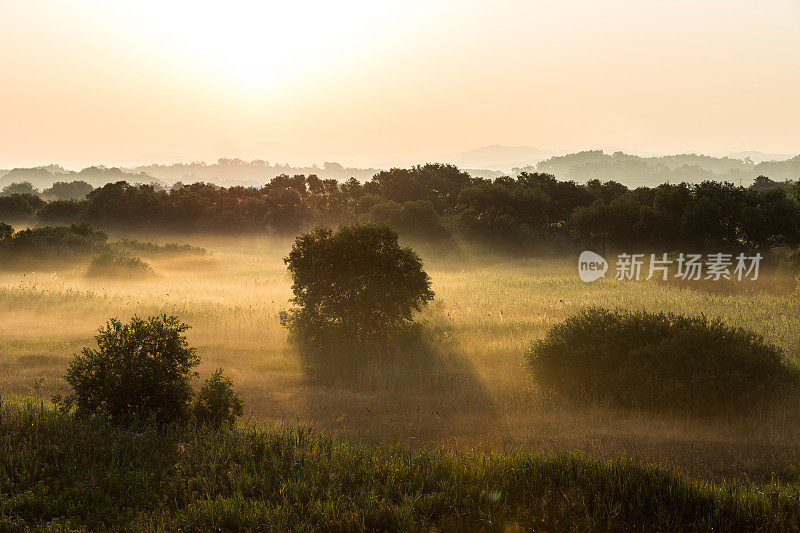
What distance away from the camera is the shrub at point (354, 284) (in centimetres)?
2014

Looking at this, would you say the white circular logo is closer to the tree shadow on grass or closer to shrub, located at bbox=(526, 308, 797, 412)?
the tree shadow on grass

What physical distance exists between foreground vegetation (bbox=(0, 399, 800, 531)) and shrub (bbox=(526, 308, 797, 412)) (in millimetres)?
5661

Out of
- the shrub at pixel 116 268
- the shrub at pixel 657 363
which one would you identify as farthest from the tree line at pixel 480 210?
the shrub at pixel 657 363

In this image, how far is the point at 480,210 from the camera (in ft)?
212

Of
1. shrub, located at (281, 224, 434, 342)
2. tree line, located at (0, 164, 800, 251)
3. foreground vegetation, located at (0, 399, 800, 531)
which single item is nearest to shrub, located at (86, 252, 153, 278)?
shrub, located at (281, 224, 434, 342)

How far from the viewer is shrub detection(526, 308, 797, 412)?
13852 millimetres

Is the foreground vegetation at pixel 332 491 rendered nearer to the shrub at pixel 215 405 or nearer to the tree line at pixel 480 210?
the shrub at pixel 215 405

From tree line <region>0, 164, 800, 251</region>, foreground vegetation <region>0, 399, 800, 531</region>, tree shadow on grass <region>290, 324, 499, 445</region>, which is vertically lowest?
tree shadow on grass <region>290, 324, 499, 445</region>

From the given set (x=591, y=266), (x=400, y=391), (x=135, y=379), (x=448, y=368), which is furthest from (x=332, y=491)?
(x=591, y=266)

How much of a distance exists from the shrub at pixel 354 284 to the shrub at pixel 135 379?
852 cm

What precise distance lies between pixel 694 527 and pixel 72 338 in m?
21.0

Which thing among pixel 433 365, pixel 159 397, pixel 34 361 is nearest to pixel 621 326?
pixel 433 365

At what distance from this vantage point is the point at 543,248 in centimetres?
6112

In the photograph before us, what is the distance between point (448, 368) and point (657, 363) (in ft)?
18.9
